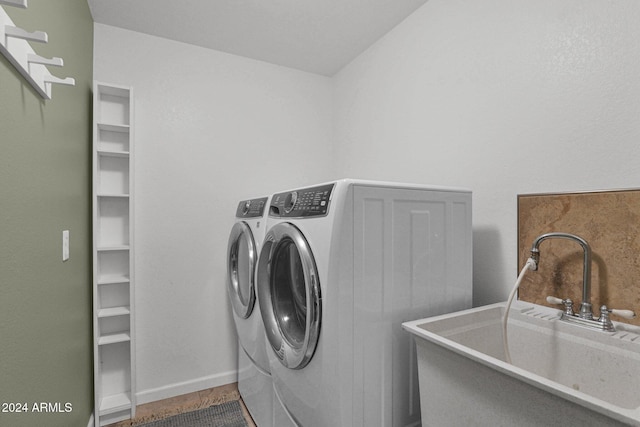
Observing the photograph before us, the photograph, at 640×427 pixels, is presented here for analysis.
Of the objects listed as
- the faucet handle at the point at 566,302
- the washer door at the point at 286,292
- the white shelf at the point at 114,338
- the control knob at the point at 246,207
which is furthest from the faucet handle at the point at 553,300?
the white shelf at the point at 114,338

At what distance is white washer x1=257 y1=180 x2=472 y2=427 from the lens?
1.04 meters

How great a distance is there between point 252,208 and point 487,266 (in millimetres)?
1286

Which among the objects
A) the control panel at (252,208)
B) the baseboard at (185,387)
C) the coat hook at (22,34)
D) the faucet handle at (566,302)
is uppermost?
the coat hook at (22,34)

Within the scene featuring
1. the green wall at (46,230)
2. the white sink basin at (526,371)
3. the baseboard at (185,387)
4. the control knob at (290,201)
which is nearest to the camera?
the white sink basin at (526,371)

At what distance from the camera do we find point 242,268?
2.00 meters

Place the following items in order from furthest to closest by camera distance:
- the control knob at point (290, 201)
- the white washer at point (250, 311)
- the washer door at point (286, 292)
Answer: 1. the white washer at point (250, 311)
2. the control knob at point (290, 201)
3. the washer door at point (286, 292)

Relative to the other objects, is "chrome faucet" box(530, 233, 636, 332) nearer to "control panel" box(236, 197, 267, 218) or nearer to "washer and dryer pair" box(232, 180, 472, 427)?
"washer and dryer pair" box(232, 180, 472, 427)

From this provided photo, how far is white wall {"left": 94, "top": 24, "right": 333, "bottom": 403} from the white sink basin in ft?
5.73

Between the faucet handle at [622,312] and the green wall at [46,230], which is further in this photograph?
the faucet handle at [622,312]

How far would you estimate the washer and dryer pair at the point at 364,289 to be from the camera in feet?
3.41

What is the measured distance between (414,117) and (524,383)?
158 cm

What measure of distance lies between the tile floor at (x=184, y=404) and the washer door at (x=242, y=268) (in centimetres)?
71

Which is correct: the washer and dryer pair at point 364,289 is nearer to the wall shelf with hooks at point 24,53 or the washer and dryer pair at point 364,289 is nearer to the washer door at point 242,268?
the washer door at point 242,268

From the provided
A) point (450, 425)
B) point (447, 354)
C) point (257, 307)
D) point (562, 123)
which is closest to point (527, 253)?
point (562, 123)
